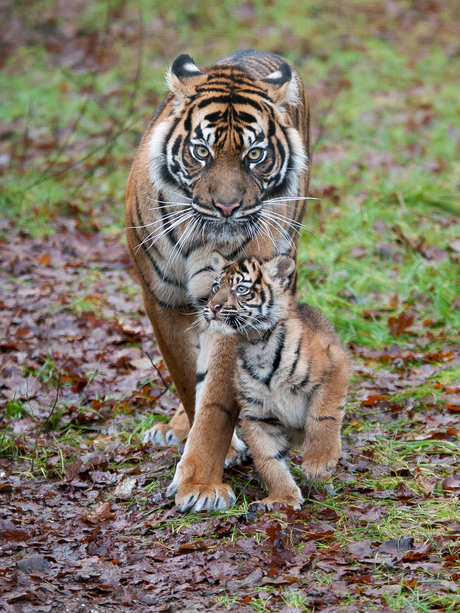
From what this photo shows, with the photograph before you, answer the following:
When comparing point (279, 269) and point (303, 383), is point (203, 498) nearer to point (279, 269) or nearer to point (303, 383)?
point (303, 383)

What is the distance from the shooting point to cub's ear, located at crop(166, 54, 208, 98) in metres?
3.89

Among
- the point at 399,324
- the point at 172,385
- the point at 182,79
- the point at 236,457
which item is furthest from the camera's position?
the point at 399,324

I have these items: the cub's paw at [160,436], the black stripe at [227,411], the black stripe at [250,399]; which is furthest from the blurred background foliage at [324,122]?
the black stripe at [250,399]

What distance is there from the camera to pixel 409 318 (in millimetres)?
5641

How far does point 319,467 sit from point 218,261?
106cm

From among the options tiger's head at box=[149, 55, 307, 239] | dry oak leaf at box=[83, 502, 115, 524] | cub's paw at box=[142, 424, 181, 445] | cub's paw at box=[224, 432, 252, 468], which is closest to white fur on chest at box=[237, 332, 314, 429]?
tiger's head at box=[149, 55, 307, 239]

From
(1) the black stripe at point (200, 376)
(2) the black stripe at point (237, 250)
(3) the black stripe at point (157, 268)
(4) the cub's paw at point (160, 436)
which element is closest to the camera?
(2) the black stripe at point (237, 250)

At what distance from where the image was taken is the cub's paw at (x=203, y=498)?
3.60m

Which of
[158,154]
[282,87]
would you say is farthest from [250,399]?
[282,87]

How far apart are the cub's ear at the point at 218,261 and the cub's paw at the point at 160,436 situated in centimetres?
120

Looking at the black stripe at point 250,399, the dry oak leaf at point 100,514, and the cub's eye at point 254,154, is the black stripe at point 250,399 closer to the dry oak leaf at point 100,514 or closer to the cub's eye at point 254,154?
the dry oak leaf at point 100,514

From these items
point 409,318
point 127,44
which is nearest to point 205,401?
point 409,318

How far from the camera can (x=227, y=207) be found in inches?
138

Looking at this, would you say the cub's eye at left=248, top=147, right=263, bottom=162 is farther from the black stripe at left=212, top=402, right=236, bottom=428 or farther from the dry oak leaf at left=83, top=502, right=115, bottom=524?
the dry oak leaf at left=83, top=502, right=115, bottom=524
